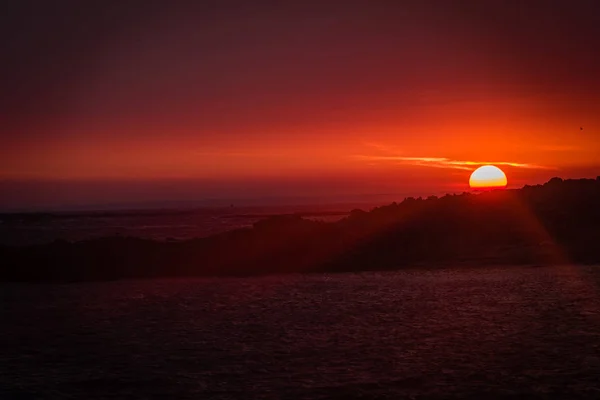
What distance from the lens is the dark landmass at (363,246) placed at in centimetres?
2198

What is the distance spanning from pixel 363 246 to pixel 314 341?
41.4ft

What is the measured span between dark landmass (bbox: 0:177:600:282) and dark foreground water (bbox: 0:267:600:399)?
157 inches

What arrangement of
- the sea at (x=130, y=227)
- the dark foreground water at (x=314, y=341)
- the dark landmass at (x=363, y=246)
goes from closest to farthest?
the dark foreground water at (x=314, y=341), the dark landmass at (x=363, y=246), the sea at (x=130, y=227)

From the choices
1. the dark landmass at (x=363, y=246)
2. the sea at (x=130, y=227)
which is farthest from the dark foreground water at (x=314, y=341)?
the sea at (x=130, y=227)

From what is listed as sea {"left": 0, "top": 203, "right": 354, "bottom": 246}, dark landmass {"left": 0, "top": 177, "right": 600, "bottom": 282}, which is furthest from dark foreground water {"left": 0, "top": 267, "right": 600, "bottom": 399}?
sea {"left": 0, "top": 203, "right": 354, "bottom": 246}

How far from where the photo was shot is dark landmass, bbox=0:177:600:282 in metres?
22.0

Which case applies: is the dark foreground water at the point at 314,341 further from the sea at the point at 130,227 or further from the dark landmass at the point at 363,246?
the sea at the point at 130,227

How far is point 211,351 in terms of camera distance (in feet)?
35.5

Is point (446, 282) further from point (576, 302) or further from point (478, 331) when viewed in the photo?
point (478, 331)

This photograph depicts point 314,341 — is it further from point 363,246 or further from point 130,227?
point 130,227

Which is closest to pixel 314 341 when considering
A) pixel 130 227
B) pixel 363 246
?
pixel 363 246

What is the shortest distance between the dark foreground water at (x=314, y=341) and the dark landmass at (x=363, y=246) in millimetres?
3981

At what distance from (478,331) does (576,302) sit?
354 centimetres

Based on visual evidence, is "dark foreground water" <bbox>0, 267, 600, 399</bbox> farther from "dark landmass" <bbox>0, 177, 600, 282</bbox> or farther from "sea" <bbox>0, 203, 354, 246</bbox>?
"sea" <bbox>0, 203, 354, 246</bbox>
